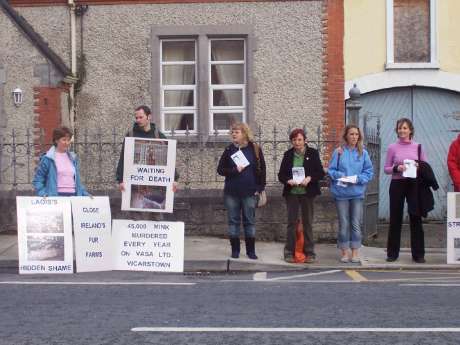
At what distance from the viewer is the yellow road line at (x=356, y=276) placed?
918 cm

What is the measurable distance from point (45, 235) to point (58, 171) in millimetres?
807

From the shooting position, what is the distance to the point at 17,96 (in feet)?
45.7

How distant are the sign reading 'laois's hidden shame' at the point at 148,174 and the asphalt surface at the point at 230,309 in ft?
2.98

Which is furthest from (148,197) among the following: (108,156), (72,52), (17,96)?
(72,52)

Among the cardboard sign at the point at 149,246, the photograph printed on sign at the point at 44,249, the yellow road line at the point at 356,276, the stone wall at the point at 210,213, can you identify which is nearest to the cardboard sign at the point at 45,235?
the photograph printed on sign at the point at 44,249

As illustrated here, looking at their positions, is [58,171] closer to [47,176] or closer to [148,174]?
[47,176]

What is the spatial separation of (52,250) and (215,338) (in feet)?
13.4

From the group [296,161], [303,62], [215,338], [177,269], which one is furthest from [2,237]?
[215,338]

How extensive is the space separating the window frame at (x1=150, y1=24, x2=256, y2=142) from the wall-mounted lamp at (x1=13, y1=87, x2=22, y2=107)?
2.26 m

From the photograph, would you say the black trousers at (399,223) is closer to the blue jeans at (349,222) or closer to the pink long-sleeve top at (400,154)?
the pink long-sleeve top at (400,154)

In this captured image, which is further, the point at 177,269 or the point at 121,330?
the point at 177,269

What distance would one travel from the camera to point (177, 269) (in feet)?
32.3

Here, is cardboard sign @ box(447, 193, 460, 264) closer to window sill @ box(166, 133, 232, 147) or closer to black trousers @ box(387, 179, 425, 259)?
black trousers @ box(387, 179, 425, 259)

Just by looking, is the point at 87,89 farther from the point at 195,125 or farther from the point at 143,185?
the point at 143,185
